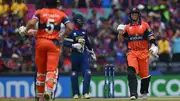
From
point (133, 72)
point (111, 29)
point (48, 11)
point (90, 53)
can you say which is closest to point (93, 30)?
point (111, 29)

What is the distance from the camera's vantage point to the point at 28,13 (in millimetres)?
31250

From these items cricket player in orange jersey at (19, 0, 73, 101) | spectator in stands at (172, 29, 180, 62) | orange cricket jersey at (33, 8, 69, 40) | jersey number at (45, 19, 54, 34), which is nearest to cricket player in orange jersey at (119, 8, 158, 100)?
cricket player in orange jersey at (19, 0, 73, 101)

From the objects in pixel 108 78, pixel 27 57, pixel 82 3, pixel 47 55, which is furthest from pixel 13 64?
pixel 47 55

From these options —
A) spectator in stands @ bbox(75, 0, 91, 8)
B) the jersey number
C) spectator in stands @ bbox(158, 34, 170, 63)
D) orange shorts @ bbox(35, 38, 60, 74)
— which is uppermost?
spectator in stands @ bbox(75, 0, 91, 8)

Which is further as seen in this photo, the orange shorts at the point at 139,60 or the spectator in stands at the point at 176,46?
the spectator in stands at the point at 176,46

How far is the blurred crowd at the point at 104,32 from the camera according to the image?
91.0 feet

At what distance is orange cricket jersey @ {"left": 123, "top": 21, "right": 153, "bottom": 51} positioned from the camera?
18.7 meters

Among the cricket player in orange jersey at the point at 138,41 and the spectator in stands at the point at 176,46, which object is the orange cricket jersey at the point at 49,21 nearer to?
the cricket player in orange jersey at the point at 138,41

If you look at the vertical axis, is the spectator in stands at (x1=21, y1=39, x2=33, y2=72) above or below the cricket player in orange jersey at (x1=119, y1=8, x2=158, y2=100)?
below

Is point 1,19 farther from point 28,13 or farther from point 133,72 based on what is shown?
point 133,72

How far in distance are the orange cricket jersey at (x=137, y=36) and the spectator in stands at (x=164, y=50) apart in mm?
9259

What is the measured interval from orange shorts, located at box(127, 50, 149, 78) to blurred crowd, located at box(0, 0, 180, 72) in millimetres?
8025

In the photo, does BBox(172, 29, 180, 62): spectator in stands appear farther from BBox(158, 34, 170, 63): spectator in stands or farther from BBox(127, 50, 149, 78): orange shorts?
BBox(127, 50, 149, 78): orange shorts

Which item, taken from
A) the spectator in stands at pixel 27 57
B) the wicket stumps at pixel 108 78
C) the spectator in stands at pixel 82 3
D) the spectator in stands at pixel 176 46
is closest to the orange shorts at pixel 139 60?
the wicket stumps at pixel 108 78
